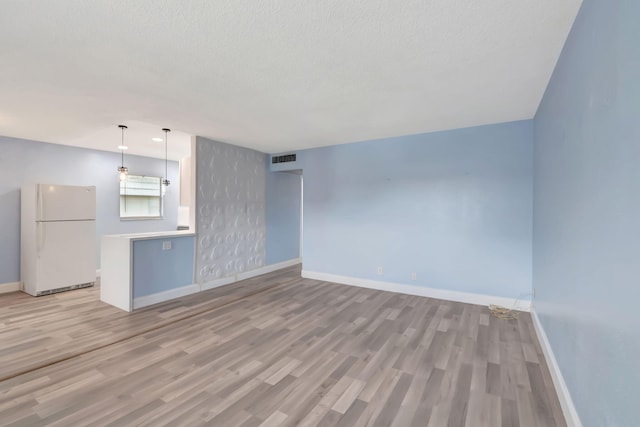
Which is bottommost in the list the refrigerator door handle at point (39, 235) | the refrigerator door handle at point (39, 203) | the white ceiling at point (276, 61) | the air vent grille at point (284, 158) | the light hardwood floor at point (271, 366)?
the light hardwood floor at point (271, 366)

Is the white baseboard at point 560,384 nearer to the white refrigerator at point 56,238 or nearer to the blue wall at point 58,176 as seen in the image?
the white refrigerator at point 56,238

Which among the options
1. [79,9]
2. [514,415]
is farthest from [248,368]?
→ [79,9]

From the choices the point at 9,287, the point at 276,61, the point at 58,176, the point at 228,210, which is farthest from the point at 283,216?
the point at 9,287

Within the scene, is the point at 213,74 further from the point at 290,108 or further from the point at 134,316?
the point at 134,316

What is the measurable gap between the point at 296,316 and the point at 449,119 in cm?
329

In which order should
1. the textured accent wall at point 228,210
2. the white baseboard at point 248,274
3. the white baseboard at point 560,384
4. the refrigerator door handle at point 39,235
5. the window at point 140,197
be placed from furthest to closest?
the window at point 140,197
the white baseboard at point 248,274
the textured accent wall at point 228,210
the refrigerator door handle at point 39,235
the white baseboard at point 560,384

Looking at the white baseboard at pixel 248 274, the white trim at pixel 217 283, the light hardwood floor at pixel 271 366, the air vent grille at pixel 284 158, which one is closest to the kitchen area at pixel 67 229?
the white trim at pixel 217 283

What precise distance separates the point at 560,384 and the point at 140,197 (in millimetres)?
7456

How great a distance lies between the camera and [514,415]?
1843 mm

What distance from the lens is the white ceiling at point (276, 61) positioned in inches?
66.5

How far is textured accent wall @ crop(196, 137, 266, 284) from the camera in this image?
184 inches

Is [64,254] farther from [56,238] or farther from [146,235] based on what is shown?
[146,235]

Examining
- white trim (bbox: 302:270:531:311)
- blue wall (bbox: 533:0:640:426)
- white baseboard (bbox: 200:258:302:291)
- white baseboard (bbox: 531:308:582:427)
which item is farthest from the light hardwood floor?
white baseboard (bbox: 200:258:302:291)

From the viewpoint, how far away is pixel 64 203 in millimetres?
4586
